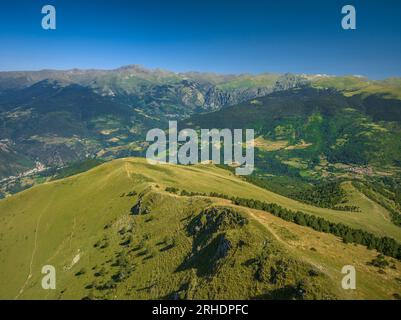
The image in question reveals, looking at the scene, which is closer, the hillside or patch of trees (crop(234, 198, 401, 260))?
the hillside

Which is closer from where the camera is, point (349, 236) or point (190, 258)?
point (190, 258)

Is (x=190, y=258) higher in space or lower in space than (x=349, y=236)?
lower

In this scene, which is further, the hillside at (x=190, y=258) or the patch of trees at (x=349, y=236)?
the patch of trees at (x=349, y=236)
